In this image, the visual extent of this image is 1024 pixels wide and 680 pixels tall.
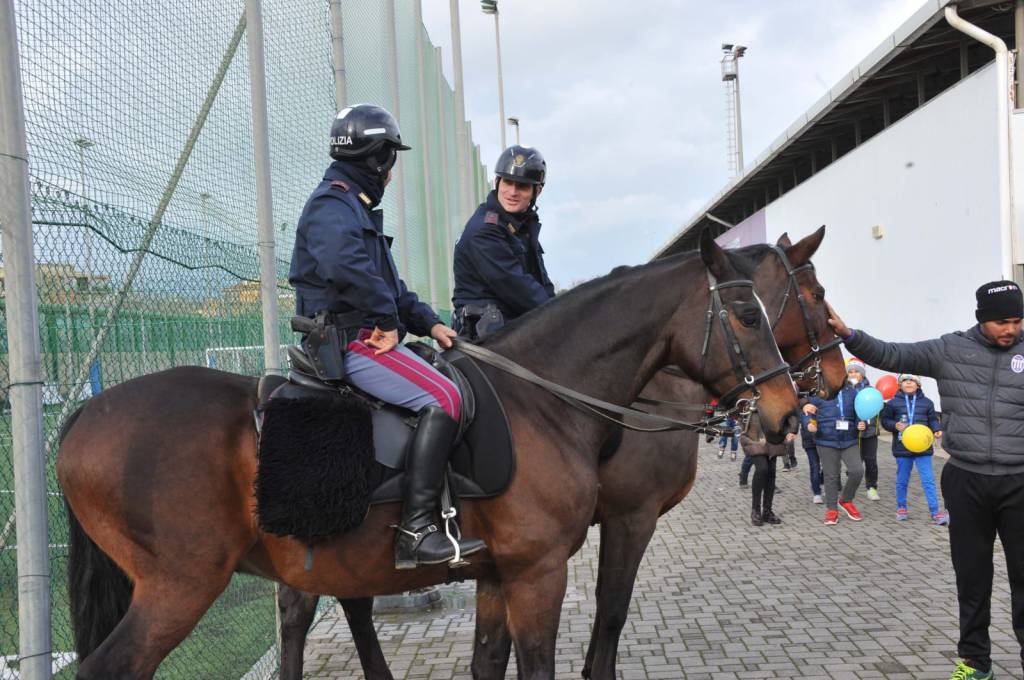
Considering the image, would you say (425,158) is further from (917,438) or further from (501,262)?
(501,262)

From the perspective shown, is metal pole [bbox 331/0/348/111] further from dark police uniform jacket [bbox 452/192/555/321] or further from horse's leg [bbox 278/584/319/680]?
horse's leg [bbox 278/584/319/680]

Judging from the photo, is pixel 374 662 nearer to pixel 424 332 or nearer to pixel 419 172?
pixel 424 332

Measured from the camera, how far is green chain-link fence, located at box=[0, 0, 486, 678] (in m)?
3.57

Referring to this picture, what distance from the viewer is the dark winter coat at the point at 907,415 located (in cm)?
1019

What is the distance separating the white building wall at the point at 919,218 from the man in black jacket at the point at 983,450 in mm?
→ 9441

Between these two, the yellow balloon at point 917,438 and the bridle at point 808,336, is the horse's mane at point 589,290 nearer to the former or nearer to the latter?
the bridle at point 808,336

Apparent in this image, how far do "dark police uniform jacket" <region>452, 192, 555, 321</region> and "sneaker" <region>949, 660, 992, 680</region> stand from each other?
3124 millimetres

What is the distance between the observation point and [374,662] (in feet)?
14.9

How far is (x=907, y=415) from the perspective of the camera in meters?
10.3

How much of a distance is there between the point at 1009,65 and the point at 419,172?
29.2 feet

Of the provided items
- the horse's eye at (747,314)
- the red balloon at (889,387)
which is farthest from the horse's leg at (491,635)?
the red balloon at (889,387)

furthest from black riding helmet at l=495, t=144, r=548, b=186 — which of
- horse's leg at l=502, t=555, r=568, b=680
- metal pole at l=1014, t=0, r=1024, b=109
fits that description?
metal pole at l=1014, t=0, r=1024, b=109

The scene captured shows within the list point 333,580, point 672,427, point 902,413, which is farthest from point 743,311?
point 902,413

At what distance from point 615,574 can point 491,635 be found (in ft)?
3.45
